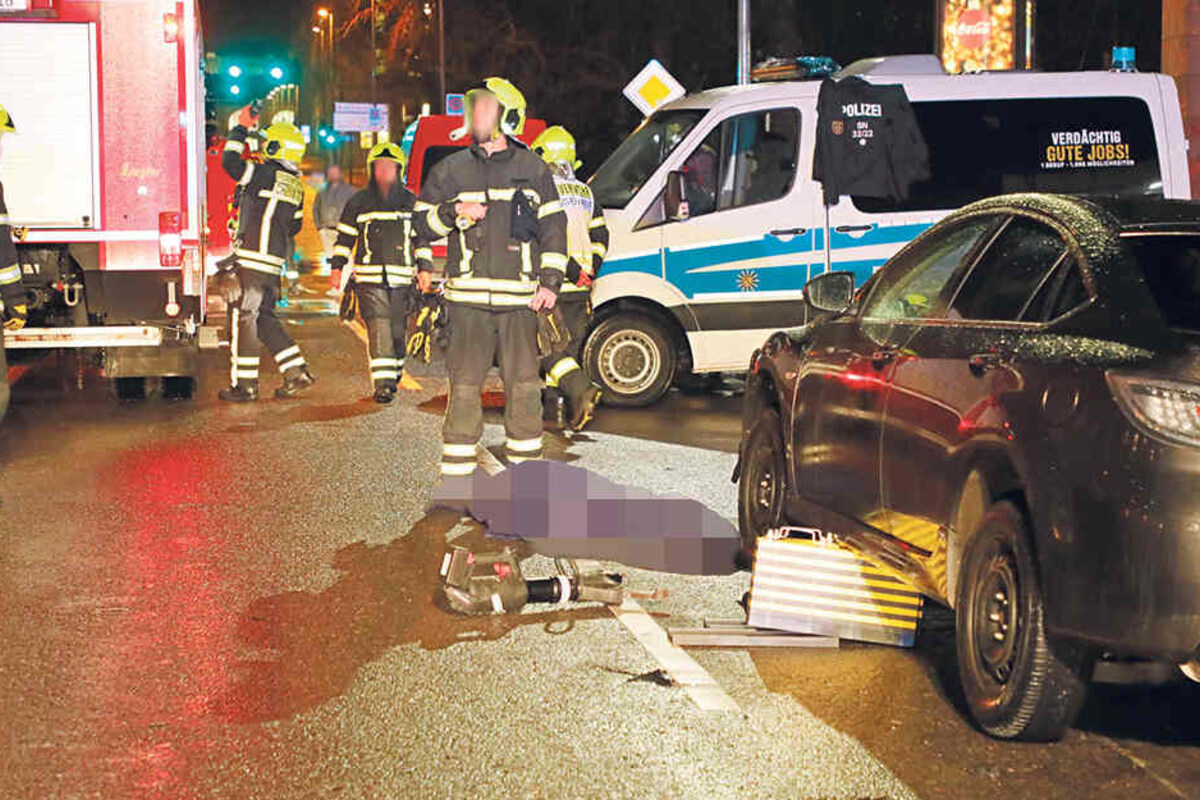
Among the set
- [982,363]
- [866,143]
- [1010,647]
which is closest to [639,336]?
[866,143]

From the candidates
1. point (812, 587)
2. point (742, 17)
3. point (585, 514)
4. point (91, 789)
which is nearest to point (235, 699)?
point (91, 789)

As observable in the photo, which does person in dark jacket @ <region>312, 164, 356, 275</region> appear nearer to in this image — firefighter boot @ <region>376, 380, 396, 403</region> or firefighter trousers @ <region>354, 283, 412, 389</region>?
firefighter trousers @ <region>354, 283, 412, 389</region>

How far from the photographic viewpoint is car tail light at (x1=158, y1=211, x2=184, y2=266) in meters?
12.7

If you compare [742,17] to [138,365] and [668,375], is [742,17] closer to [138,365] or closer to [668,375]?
[668,375]

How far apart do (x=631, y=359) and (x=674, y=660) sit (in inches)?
289

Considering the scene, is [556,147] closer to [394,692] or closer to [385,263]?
[385,263]

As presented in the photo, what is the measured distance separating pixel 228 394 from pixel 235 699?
26.7ft

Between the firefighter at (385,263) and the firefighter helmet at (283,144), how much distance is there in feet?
1.86

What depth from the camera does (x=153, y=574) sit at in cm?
759

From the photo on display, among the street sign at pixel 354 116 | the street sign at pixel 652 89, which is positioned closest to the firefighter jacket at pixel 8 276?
the street sign at pixel 652 89

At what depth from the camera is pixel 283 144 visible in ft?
44.1

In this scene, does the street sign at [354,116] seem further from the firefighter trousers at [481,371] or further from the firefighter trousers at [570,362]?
the firefighter trousers at [481,371]

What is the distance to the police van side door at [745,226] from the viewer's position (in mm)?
13062

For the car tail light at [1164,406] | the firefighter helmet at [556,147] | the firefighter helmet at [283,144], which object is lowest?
the car tail light at [1164,406]
